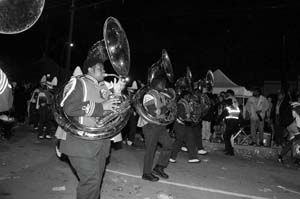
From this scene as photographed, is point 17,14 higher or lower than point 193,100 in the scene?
higher

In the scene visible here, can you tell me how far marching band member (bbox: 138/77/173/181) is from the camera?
564 cm

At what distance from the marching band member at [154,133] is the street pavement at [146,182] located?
0.26 meters

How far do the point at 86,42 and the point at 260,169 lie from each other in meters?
24.4

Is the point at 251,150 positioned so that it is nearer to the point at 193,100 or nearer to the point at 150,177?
the point at 193,100

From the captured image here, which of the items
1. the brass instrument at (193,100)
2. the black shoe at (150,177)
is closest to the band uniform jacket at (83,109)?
the black shoe at (150,177)

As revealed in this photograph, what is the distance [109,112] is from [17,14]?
5.04 feet

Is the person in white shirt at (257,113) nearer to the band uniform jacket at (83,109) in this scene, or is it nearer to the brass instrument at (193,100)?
the brass instrument at (193,100)

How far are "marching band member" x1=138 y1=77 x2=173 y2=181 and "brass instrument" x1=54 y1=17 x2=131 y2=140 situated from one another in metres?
1.76

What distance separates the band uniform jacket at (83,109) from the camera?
3.35 metres

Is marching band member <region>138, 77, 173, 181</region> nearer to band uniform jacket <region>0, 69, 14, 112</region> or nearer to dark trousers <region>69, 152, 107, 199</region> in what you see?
dark trousers <region>69, 152, 107, 199</region>

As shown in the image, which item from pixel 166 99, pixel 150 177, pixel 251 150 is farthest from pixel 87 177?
pixel 251 150

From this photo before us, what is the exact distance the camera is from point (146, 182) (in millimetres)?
5570

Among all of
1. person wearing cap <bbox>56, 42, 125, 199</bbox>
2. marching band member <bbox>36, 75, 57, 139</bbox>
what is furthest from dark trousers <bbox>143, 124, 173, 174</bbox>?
marching band member <bbox>36, 75, 57, 139</bbox>

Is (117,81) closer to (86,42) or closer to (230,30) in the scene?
(230,30)
